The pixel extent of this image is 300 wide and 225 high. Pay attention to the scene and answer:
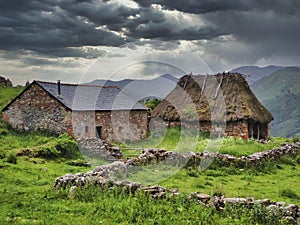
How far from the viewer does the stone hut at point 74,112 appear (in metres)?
25.2

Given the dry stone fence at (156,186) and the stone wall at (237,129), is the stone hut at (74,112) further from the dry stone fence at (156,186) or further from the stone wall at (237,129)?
the dry stone fence at (156,186)

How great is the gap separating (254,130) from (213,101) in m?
5.14

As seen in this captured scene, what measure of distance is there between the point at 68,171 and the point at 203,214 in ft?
27.9

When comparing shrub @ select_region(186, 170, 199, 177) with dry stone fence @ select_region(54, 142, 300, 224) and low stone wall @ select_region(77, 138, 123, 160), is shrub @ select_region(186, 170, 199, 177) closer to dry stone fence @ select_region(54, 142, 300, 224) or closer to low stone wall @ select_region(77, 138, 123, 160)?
dry stone fence @ select_region(54, 142, 300, 224)

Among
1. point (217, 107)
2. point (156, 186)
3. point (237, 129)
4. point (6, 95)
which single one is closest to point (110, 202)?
point (156, 186)

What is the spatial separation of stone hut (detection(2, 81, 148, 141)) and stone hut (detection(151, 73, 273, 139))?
14.6 feet

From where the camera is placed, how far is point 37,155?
59.6ft

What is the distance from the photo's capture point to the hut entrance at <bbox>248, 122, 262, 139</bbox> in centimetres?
3200

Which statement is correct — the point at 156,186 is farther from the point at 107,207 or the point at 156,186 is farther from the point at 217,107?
the point at 217,107

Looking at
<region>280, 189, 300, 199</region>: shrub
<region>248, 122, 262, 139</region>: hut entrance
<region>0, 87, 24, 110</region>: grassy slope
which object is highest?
<region>0, 87, 24, 110</region>: grassy slope

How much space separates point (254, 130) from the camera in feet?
110

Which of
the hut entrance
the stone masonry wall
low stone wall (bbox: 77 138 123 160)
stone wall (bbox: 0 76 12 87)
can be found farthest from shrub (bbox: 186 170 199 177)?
stone wall (bbox: 0 76 12 87)

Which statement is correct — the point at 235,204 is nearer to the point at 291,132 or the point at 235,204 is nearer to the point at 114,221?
the point at 114,221

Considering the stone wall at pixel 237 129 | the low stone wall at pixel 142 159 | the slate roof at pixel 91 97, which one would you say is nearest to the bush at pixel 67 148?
the low stone wall at pixel 142 159
